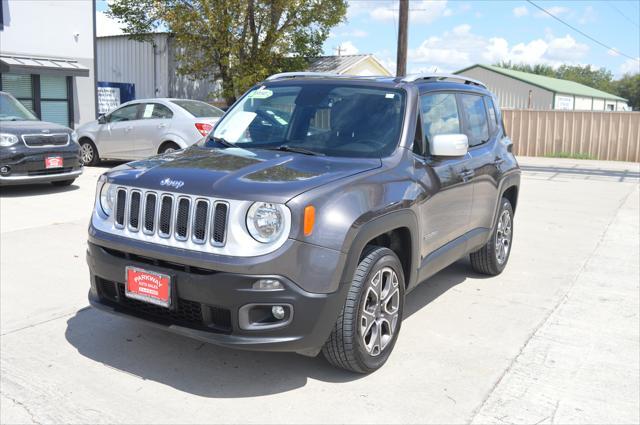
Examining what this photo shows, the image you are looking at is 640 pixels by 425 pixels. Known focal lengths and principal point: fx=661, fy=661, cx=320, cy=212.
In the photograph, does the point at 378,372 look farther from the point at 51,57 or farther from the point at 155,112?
the point at 51,57

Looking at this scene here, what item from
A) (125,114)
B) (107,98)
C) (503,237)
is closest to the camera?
(503,237)

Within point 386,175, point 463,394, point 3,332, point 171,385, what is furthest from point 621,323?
point 3,332

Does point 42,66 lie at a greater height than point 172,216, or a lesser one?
greater

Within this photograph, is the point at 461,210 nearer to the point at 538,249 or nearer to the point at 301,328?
the point at 301,328

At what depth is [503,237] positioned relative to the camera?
21.9 ft

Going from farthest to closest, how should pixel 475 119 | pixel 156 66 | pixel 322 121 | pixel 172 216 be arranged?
pixel 156 66, pixel 475 119, pixel 322 121, pixel 172 216

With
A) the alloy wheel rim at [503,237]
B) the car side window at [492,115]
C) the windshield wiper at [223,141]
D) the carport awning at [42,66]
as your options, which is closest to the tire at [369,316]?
the windshield wiper at [223,141]

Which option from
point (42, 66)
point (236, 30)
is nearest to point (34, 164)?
point (42, 66)

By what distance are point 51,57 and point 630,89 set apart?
97417 mm

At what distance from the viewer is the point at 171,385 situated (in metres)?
3.86

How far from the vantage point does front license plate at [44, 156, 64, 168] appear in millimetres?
10246

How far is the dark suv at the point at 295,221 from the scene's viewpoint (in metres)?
3.50

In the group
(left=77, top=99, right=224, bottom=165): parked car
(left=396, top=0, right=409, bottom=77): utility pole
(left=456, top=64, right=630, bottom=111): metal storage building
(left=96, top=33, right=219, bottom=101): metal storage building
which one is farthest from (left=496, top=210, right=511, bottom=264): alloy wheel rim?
(left=456, top=64, right=630, bottom=111): metal storage building

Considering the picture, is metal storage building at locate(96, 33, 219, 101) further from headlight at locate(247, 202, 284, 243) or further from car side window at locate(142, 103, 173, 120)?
headlight at locate(247, 202, 284, 243)
